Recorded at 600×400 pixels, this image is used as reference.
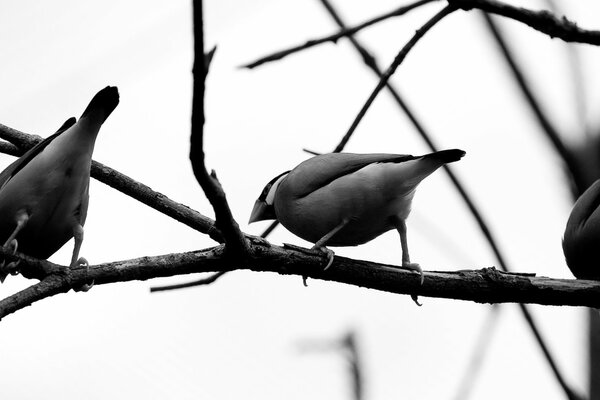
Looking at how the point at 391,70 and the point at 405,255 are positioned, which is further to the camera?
the point at 405,255

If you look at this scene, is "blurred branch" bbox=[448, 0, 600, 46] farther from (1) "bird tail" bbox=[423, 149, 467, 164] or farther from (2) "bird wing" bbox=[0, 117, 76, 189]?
(2) "bird wing" bbox=[0, 117, 76, 189]

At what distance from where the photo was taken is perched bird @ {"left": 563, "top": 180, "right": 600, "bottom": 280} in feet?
16.3

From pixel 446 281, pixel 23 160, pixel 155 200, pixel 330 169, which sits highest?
pixel 23 160

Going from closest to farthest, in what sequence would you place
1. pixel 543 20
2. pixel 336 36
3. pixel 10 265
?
1. pixel 543 20
2. pixel 336 36
3. pixel 10 265

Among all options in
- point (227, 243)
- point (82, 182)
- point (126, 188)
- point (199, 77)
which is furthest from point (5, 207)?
point (199, 77)

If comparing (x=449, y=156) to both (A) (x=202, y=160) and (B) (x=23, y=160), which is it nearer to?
(A) (x=202, y=160)

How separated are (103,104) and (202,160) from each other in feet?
6.74

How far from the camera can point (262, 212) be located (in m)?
5.77

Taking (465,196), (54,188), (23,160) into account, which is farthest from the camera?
(23,160)

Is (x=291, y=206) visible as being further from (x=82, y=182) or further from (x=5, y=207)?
(x=5, y=207)

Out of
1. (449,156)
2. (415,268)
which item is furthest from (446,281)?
(449,156)

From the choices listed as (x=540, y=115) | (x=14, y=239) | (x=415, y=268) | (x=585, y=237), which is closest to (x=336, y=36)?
(x=540, y=115)

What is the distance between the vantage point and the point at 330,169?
504cm

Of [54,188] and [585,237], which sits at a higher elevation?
[54,188]
